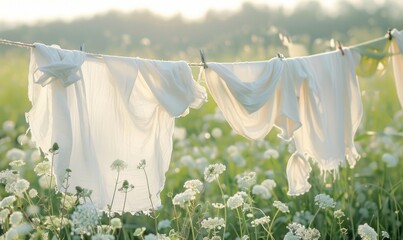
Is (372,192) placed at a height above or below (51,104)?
below

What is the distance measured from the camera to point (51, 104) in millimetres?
3229

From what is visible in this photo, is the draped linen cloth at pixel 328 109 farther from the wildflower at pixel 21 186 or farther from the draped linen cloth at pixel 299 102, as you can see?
the wildflower at pixel 21 186

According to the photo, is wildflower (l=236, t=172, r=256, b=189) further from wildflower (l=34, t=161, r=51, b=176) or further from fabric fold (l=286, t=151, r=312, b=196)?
wildflower (l=34, t=161, r=51, b=176)

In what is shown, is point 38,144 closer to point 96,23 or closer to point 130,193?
point 130,193

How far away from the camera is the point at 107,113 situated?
11.3ft

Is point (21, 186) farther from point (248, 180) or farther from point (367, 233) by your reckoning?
point (367, 233)

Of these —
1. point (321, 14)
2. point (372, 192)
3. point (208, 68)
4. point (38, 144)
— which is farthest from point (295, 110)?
point (321, 14)

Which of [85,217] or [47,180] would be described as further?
[47,180]

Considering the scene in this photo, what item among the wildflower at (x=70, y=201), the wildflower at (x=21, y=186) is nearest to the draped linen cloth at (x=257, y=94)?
the wildflower at (x=70, y=201)

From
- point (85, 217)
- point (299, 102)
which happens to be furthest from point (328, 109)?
point (85, 217)

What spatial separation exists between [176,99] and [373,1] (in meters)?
11.3

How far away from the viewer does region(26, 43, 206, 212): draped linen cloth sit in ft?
10.5

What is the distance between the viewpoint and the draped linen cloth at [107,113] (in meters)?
3.20

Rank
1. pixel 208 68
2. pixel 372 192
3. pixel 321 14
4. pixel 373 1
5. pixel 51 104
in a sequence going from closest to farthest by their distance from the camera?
pixel 51 104 < pixel 208 68 < pixel 372 192 < pixel 373 1 < pixel 321 14
